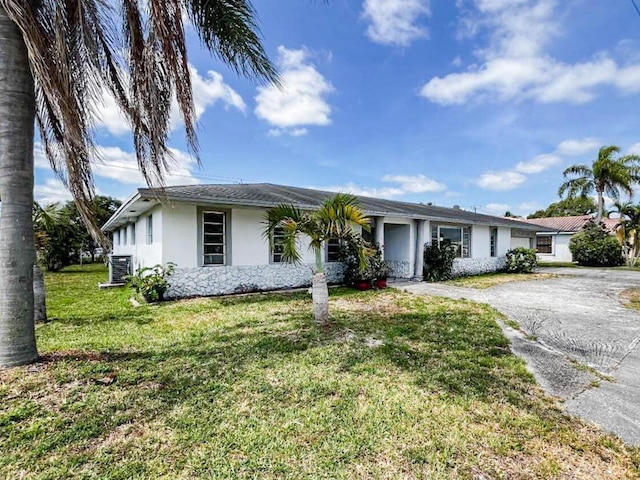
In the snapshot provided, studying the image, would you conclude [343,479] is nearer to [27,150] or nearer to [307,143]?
[27,150]

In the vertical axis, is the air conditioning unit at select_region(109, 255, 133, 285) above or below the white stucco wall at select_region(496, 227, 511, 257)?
below

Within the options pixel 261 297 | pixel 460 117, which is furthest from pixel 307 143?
pixel 261 297

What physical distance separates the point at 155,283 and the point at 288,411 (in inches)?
270

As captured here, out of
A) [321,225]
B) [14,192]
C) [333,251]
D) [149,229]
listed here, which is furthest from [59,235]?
[321,225]

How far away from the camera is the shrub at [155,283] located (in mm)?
8609

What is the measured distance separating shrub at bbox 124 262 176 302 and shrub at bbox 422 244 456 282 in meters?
10.2

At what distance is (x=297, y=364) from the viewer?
14.4ft

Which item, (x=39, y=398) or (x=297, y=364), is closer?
(x=39, y=398)

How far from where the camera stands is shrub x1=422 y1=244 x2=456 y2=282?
45.3 feet

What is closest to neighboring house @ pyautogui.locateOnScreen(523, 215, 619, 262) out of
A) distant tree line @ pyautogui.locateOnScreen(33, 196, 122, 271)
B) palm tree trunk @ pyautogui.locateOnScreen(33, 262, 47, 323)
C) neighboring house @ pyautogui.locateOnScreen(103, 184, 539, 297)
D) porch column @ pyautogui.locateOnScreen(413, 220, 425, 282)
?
porch column @ pyautogui.locateOnScreen(413, 220, 425, 282)

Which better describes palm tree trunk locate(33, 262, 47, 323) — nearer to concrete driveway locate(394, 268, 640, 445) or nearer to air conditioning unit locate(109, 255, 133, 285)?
air conditioning unit locate(109, 255, 133, 285)

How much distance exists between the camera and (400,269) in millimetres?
14039

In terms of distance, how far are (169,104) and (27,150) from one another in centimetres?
183

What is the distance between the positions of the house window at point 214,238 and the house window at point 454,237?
9468 mm
